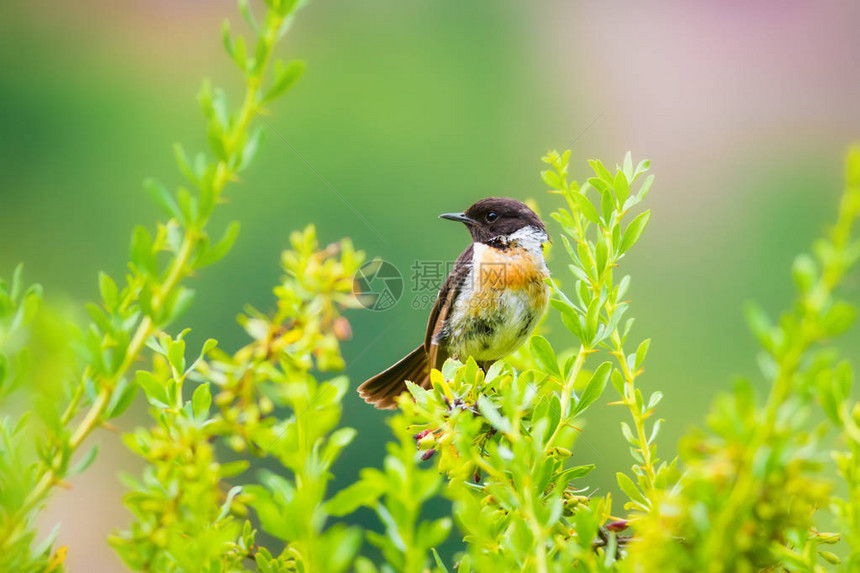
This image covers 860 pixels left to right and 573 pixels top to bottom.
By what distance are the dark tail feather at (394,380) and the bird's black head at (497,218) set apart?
1.64 feet

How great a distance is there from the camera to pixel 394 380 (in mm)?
2428

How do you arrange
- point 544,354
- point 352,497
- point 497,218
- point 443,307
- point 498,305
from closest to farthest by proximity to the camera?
point 352,497 < point 544,354 < point 498,305 < point 443,307 < point 497,218

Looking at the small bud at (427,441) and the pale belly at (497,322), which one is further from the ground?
the small bud at (427,441)

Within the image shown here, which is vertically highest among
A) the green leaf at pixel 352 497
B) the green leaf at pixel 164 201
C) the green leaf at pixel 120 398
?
the green leaf at pixel 164 201

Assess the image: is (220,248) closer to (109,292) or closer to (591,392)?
(109,292)

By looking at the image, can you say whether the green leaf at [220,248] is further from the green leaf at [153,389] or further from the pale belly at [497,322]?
the pale belly at [497,322]

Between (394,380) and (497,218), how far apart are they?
28.3 inches

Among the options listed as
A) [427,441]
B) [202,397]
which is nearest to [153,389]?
[202,397]

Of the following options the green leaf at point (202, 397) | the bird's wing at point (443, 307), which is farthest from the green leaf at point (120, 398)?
the bird's wing at point (443, 307)

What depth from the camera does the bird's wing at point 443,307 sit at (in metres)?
2.54

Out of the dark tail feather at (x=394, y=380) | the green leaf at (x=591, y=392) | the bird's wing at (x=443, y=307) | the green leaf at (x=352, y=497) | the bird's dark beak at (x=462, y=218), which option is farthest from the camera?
the bird's dark beak at (x=462, y=218)

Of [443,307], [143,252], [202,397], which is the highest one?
[143,252]

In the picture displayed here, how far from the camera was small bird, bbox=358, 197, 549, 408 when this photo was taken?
2.38 meters

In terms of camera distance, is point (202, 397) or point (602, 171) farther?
point (602, 171)
